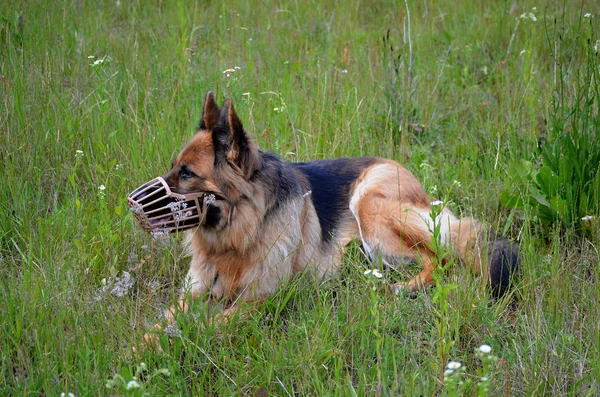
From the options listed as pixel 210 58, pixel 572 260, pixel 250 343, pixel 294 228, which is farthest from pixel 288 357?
pixel 210 58

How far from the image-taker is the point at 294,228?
409 cm

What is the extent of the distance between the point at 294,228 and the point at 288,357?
1.12 m

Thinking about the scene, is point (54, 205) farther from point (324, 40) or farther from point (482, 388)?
point (324, 40)

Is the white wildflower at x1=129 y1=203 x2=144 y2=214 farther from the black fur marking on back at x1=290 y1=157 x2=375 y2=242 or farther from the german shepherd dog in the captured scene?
the black fur marking on back at x1=290 y1=157 x2=375 y2=242

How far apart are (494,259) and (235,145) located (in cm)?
170

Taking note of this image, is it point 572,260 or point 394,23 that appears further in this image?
point 394,23

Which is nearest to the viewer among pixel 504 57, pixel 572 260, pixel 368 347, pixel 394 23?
pixel 368 347

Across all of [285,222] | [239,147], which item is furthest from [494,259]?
[239,147]

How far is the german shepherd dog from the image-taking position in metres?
3.71

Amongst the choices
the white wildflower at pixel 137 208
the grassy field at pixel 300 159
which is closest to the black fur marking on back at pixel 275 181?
the grassy field at pixel 300 159

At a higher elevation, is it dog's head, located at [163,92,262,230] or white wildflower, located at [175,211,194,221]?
dog's head, located at [163,92,262,230]

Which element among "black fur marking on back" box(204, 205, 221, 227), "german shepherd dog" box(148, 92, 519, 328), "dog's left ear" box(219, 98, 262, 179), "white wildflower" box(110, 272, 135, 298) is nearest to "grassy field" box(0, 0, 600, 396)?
"white wildflower" box(110, 272, 135, 298)

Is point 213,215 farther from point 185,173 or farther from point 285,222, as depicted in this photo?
point 285,222

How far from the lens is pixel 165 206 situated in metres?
3.51
